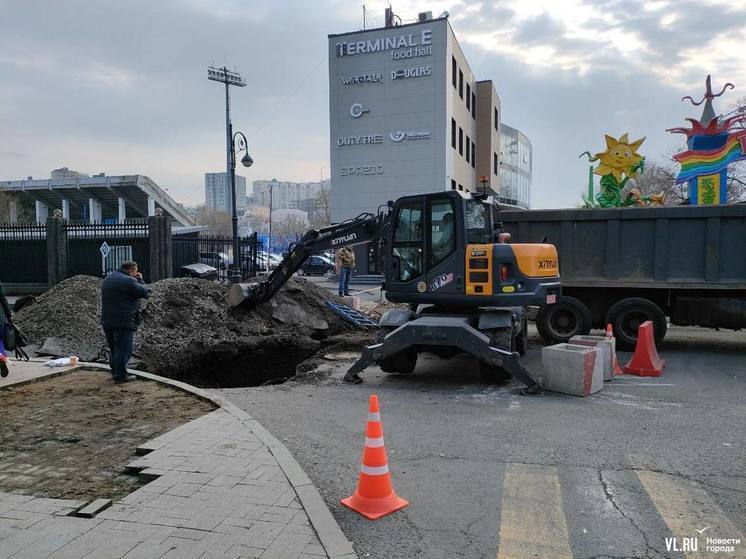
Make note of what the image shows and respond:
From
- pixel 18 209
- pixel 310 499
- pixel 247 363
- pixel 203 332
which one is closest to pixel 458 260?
pixel 310 499

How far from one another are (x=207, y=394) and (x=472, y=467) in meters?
3.75

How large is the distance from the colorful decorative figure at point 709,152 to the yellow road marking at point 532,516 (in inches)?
560

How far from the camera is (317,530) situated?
3.69m

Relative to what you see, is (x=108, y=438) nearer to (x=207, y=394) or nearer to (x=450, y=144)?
(x=207, y=394)

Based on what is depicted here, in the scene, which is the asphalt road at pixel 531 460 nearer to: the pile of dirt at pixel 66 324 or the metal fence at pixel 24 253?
the pile of dirt at pixel 66 324

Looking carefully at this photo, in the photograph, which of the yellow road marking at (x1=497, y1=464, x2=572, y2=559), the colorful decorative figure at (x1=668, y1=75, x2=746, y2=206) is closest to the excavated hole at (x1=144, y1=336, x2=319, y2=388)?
the yellow road marking at (x1=497, y1=464, x2=572, y2=559)

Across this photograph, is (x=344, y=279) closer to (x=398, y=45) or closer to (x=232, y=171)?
(x=232, y=171)

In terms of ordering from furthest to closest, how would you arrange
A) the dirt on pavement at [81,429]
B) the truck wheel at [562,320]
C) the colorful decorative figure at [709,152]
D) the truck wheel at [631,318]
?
the colorful decorative figure at [709,152] → the truck wheel at [562,320] → the truck wheel at [631,318] → the dirt on pavement at [81,429]

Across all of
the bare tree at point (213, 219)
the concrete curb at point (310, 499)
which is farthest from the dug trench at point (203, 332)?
the bare tree at point (213, 219)

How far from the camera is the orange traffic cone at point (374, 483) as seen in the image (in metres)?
4.16

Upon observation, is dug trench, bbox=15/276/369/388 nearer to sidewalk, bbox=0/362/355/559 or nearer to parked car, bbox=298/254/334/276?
sidewalk, bbox=0/362/355/559

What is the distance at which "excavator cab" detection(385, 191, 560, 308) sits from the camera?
847 centimetres

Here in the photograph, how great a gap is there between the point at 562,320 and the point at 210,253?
56.5 feet

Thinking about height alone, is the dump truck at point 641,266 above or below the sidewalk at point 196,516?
above
